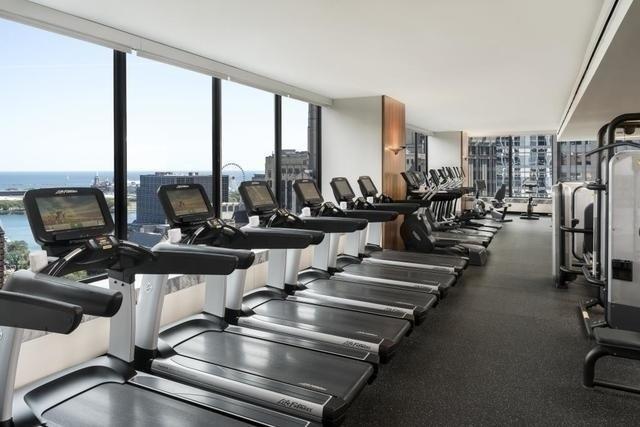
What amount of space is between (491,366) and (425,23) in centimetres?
284

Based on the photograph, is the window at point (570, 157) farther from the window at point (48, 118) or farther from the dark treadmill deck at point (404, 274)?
the window at point (48, 118)

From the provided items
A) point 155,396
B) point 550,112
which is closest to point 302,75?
point 155,396

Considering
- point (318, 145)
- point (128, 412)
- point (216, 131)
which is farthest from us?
point (318, 145)

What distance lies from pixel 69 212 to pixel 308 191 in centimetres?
296

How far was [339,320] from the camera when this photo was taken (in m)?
3.55

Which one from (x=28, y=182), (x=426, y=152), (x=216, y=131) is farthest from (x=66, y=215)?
(x=426, y=152)

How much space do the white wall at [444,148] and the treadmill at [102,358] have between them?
12.3 m

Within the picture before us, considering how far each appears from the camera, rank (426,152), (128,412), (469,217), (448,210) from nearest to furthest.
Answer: (128,412), (469,217), (448,210), (426,152)

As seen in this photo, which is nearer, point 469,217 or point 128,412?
point 128,412

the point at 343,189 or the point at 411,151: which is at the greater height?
the point at 411,151

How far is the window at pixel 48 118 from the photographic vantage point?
3455 mm

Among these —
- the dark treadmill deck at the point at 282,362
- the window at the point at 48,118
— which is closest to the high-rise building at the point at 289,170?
the window at the point at 48,118

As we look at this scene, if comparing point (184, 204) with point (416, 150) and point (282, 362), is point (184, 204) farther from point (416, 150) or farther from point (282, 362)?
point (416, 150)

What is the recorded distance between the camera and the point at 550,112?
9414 mm
